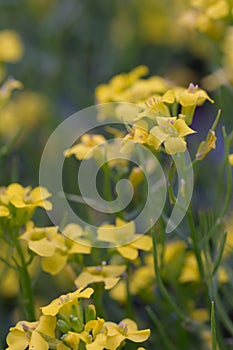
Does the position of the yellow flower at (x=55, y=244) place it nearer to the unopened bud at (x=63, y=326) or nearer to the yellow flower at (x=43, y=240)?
the yellow flower at (x=43, y=240)

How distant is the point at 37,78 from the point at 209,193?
91 cm

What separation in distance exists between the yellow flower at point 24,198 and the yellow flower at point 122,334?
0.26m

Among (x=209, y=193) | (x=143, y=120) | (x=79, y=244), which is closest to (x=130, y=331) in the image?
(x=79, y=244)

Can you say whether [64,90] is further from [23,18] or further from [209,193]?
[209,193]

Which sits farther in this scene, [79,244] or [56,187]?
[56,187]

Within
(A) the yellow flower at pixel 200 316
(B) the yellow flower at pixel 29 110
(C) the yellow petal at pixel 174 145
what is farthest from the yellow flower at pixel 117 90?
(B) the yellow flower at pixel 29 110

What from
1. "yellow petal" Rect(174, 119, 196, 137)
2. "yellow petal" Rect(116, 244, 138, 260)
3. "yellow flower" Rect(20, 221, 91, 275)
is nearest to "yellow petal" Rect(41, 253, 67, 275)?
"yellow flower" Rect(20, 221, 91, 275)

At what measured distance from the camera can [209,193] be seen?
2.15 m

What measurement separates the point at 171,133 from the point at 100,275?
0.30 meters

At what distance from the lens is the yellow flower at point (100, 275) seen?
3.83 ft

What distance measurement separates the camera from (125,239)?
1.26 meters

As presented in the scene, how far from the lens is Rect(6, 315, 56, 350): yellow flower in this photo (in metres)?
1.00

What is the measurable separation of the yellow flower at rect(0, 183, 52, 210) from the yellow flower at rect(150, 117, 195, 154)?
9.9 inches

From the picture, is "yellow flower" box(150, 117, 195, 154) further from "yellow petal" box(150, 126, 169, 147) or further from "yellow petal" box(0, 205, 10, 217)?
"yellow petal" box(0, 205, 10, 217)
